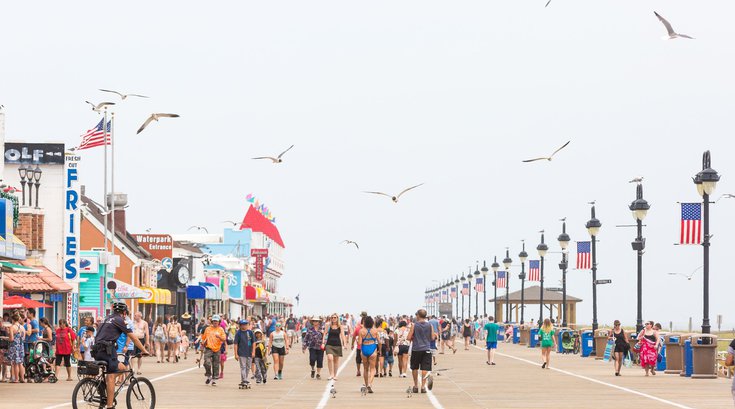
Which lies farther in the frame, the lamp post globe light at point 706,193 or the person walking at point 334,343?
the lamp post globe light at point 706,193

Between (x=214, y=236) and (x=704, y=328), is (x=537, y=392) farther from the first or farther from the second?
(x=214, y=236)

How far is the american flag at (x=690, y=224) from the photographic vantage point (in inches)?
1437

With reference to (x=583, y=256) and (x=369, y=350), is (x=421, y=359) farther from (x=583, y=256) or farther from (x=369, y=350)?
(x=583, y=256)

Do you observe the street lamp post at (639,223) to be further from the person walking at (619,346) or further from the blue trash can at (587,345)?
the blue trash can at (587,345)

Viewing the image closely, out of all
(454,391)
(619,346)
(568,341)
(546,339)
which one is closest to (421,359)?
(454,391)

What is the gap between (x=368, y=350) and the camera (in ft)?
95.9

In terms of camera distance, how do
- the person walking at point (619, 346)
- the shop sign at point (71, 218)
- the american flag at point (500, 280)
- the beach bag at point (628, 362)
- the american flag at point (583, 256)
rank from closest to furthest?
the person walking at point (619, 346) < the beach bag at point (628, 362) < the shop sign at point (71, 218) < the american flag at point (583, 256) < the american flag at point (500, 280)

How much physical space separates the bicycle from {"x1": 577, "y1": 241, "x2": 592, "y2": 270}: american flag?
133 ft

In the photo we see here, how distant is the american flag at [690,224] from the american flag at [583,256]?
22.6 meters

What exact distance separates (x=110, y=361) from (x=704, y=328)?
20.2m

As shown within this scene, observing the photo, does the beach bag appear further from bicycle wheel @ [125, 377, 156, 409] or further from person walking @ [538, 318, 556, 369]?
bicycle wheel @ [125, 377, 156, 409]

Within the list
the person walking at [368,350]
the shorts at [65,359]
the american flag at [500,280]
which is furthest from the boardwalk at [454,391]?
the american flag at [500,280]

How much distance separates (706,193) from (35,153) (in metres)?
29.6

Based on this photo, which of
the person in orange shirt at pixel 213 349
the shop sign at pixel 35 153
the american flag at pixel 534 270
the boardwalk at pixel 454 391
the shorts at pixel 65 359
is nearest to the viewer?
the boardwalk at pixel 454 391
